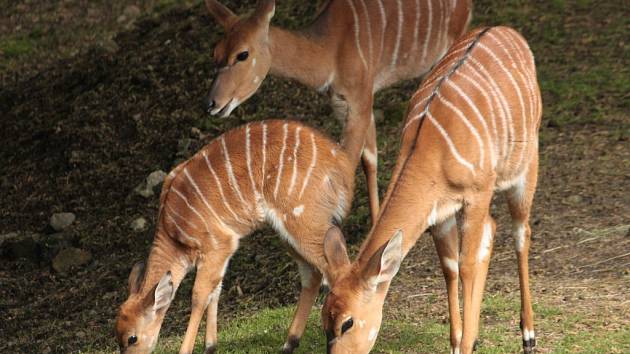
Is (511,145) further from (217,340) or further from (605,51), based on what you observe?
(605,51)

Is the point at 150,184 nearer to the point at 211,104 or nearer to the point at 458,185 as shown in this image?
the point at 211,104

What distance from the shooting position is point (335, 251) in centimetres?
446

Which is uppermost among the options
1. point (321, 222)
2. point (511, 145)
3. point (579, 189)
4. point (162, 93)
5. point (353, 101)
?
point (511, 145)

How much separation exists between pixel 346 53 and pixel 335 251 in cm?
261

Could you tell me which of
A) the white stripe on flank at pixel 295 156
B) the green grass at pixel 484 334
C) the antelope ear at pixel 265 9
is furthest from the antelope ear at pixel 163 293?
the antelope ear at pixel 265 9

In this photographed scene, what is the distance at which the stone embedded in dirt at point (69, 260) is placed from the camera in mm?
7566

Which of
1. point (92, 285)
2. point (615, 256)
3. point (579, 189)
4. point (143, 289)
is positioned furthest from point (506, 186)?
point (92, 285)

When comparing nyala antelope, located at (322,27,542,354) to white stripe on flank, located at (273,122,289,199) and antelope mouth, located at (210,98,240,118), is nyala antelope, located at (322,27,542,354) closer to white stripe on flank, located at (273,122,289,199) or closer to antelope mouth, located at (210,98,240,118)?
white stripe on flank, located at (273,122,289,199)

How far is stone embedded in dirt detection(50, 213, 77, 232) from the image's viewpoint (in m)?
8.02

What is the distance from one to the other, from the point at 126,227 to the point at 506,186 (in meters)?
3.60

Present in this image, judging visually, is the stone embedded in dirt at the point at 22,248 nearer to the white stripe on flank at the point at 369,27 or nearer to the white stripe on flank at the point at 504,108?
the white stripe on flank at the point at 369,27

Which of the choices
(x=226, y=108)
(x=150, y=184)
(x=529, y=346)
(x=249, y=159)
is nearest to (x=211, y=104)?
(x=226, y=108)

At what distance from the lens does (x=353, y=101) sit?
6.74 m

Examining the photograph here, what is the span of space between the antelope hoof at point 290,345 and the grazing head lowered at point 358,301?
1.04 meters
